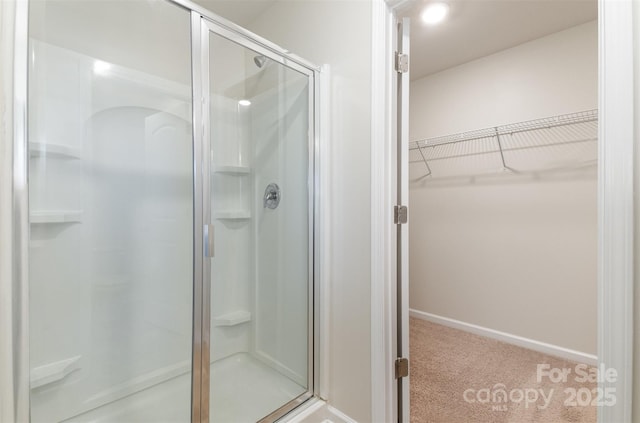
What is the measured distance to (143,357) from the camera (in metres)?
1.68

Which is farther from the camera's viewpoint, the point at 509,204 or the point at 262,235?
the point at 509,204

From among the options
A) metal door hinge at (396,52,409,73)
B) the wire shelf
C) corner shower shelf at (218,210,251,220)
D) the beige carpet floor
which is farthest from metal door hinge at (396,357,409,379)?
the wire shelf

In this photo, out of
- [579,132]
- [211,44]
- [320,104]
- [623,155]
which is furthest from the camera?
[579,132]

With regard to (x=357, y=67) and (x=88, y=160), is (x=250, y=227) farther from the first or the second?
(x=357, y=67)

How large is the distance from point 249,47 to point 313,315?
4.59ft

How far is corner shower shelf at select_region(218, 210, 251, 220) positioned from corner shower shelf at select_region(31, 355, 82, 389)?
961mm

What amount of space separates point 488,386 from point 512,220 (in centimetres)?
128

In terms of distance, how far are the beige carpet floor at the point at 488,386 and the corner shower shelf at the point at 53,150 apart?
211cm

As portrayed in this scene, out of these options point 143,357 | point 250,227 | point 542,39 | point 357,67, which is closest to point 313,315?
point 250,227

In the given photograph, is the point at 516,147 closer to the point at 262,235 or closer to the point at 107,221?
the point at 262,235

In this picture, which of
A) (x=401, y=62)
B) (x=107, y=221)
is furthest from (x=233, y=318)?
(x=401, y=62)

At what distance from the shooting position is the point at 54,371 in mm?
1397

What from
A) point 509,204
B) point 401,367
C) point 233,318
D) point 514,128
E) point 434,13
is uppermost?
point 434,13

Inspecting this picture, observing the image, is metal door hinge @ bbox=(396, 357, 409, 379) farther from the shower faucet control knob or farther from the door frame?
the shower faucet control knob
